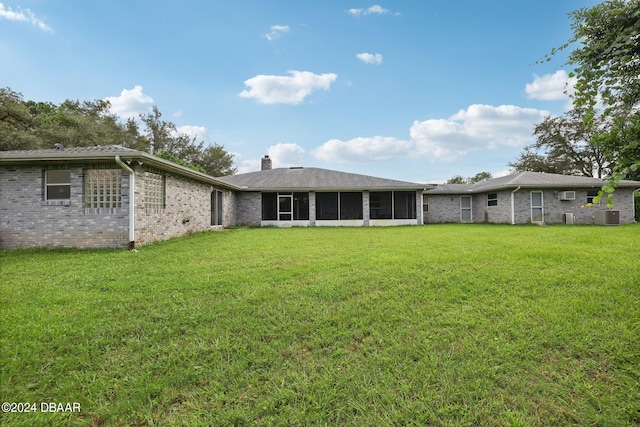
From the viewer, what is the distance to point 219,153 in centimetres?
3353

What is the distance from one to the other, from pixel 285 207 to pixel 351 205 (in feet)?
12.2

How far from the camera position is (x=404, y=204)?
16.3 m

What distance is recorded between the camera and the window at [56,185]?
8.37m

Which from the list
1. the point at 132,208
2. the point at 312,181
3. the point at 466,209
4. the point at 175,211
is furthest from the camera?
the point at 466,209

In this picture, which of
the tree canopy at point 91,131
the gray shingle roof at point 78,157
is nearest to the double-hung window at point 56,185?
the gray shingle roof at point 78,157

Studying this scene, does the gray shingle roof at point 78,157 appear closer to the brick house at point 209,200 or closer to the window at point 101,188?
the brick house at point 209,200

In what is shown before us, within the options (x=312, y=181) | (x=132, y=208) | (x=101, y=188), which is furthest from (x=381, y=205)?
(x=101, y=188)

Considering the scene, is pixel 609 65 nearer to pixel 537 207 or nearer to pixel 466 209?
pixel 537 207

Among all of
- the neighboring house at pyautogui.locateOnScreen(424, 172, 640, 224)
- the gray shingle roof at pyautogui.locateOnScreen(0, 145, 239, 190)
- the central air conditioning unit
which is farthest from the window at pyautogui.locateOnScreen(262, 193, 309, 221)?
the central air conditioning unit

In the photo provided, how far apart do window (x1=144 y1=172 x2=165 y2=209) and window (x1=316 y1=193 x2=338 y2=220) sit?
27.4ft

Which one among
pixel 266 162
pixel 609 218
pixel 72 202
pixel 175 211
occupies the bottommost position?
pixel 609 218

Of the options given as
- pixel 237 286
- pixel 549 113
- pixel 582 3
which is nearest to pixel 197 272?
pixel 237 286

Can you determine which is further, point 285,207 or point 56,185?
point 285,207

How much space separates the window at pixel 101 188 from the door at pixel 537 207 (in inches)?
745
